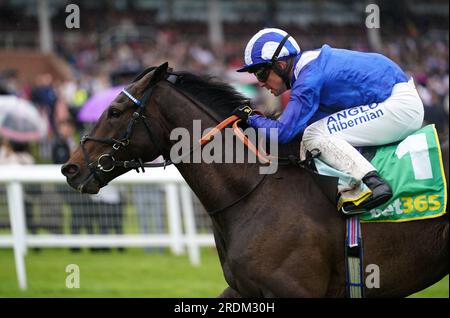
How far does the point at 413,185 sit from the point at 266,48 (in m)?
1.22

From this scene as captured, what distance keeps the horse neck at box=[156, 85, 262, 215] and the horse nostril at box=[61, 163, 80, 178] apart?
1.87ft

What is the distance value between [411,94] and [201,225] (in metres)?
5.59

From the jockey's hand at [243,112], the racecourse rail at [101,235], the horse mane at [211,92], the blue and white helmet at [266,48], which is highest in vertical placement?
the blue and white helmet at [266,48]

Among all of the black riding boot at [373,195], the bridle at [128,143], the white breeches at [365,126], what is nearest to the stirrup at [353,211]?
the black riding boot at [373,195]

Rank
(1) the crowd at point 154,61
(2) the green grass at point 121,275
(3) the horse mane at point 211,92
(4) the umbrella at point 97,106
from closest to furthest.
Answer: (3) the horse mane at point 211,92
(2) the green grass at point 121,275
(4) the umbrella at point 97,106
(1) the crowd at point 154,61

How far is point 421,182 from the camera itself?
4637 mm

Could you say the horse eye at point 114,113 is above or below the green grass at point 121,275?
above

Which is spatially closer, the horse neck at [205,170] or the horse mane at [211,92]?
the horse neck at [205,170]

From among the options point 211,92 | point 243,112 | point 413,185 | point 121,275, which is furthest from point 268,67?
point 121,275

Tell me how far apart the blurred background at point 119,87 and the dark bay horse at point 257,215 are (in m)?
0.48

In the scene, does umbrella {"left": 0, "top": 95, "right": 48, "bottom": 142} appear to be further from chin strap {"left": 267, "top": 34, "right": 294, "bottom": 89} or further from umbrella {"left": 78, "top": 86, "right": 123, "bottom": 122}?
chin strap {"left": 267, "top": 34, "right": 294, "bottom": 89}

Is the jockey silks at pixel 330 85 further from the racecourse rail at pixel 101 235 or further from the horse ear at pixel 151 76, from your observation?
the racecourse rail at pixel 101 235

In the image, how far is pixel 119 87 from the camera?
43.8ft

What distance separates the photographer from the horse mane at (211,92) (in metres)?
4.95
